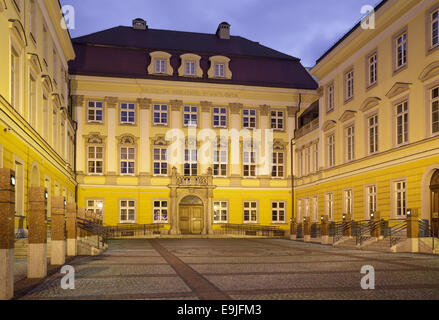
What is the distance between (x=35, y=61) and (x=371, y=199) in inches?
723

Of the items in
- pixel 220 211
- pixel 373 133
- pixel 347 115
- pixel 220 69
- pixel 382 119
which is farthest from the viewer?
pixel 220 69

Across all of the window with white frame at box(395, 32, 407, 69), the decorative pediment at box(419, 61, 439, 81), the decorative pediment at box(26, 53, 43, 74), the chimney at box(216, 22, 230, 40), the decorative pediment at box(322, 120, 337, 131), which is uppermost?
the chimney at box(216, 22, 230, 40)

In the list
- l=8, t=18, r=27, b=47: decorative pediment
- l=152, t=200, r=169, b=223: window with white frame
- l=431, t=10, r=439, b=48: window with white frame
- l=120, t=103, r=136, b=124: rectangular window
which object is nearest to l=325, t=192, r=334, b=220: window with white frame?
l=431, t=10, r=439, b=48: window with white frame

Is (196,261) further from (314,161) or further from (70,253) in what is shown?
(314,161)

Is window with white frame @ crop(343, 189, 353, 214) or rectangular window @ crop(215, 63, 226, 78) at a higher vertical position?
rectangular window @ crop(215, 63, 226, 78)

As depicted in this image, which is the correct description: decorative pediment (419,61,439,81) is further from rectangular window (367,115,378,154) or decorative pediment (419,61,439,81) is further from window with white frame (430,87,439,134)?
rectangular window (367,115,378,154)

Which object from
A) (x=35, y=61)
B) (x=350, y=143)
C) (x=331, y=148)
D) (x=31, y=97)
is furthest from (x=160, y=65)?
(x=35, y=61)

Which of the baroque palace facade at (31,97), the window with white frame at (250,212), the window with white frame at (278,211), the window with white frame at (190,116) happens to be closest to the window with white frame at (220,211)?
the window with white frame at (250,212)

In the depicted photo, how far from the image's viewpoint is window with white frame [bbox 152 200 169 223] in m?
41.2

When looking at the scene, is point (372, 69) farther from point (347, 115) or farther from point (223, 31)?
point (223, 31)

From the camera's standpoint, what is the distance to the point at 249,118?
1706 inches

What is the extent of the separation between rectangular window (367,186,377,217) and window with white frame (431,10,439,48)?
8.47 metres

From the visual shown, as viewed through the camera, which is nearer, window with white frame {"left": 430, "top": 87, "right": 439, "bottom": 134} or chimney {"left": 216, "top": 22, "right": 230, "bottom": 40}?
window with white frame {"left": 430, "top": 87, "right": 439, "bottom": 134}

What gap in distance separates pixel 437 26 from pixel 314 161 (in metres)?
16.7
